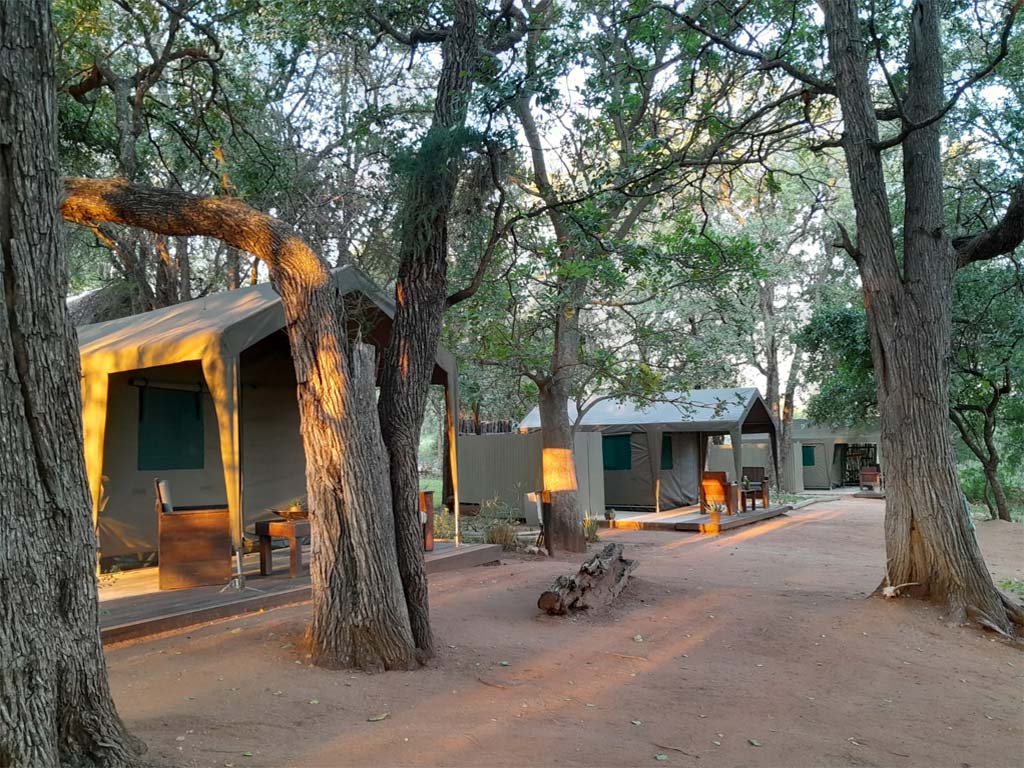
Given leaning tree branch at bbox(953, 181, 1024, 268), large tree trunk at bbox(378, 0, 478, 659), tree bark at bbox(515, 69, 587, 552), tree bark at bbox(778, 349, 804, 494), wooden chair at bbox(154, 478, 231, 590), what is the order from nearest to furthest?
large tree trunk at bbox(378, 0, 478, 659)
wooden chair at bbox(154, 478, 231, 590)
leaning tree branch at bbox(953, 181, 1024, 268)
tree bark at bbox(515, 69, 587, 552)
tree bark at bbox(778, 349, 804, 494)

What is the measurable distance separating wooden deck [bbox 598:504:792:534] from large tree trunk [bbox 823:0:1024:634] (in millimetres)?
7434

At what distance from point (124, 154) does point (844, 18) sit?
328 inches

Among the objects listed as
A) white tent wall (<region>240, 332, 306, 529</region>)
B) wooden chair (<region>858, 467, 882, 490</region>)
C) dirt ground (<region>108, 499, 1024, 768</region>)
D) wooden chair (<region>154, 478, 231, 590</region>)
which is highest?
white tent wall (<region>240, 332, 306, 529</region>)

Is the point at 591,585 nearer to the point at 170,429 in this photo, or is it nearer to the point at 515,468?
the point at 170,429

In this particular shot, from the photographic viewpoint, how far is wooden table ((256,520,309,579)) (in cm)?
720

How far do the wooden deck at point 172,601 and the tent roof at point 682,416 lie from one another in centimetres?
984

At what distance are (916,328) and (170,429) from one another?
8.11 metres

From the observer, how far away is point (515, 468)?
16.2m

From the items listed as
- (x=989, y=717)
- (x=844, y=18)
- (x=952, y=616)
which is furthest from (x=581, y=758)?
(x=844, y=18)

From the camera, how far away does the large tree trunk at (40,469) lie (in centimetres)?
261

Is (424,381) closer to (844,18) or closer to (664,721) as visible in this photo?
(664,721)

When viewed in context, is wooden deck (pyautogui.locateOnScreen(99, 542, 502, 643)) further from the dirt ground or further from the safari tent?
the safari tent

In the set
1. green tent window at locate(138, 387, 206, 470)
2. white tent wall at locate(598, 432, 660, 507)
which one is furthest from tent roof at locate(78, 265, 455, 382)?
white tent wall at locate(598, 432, 660, 507)

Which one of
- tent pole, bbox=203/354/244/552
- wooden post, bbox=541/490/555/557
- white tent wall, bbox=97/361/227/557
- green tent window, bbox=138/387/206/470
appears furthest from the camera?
wooden post, bbox=541/490/555/557
